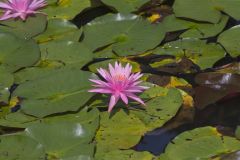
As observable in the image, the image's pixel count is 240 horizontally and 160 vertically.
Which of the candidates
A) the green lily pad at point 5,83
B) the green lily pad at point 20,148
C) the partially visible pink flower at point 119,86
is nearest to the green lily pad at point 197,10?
the partially visible pink flower at point 119,86

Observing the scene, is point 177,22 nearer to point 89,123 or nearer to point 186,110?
point 186,110

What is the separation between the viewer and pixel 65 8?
2.55 m

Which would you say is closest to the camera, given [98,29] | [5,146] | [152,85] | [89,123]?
[5,146]

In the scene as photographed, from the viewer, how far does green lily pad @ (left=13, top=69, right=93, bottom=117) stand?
1954 mm

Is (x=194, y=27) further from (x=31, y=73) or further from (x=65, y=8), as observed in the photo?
(x=31, y=73)

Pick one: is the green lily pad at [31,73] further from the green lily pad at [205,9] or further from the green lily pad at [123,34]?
the green lily pad at [205,9]

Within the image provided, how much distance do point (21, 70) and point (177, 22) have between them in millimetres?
736

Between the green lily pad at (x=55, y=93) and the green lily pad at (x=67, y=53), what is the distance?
126mm

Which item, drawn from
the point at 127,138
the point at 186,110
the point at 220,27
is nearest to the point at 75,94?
the point at 127,138

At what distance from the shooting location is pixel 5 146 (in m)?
1.80

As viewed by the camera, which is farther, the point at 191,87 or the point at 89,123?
the point at 191,87

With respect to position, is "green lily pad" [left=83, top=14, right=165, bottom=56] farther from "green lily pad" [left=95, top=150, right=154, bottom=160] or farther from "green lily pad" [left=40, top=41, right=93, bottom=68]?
→ "green lily pad" [left=95, top=150, right=154, bottom=160]

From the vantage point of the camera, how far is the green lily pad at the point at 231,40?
2.27 metres

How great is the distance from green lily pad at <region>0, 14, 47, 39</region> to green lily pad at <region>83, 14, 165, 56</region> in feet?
0.66
